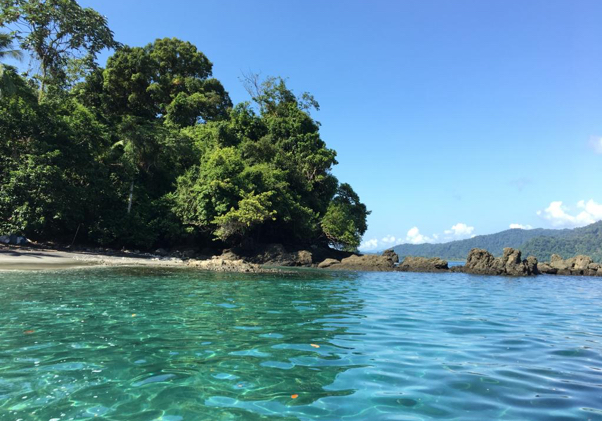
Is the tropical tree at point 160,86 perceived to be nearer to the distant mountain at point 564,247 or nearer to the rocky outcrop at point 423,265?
the rocky outcrop at point 423,265

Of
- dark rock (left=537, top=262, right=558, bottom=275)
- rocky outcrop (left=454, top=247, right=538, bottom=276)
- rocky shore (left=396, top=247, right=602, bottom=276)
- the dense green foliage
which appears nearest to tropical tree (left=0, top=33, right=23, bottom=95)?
the dense green foliage

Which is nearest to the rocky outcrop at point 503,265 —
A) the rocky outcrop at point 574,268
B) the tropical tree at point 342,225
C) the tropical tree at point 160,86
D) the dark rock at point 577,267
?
the rocky outcrop at point 574,268

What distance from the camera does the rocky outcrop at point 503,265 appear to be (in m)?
33.0

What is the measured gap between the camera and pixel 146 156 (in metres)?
32.6

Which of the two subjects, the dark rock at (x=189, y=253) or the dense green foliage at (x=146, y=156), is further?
the dark rock at (x=189, y=253)

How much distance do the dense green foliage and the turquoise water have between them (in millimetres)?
18087

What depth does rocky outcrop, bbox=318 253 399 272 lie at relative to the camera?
3214 cm

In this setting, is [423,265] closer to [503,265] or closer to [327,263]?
[503,265]

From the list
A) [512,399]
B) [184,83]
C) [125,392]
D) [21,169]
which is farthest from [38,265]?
[184,83]

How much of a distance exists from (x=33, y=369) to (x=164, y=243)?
100 ft

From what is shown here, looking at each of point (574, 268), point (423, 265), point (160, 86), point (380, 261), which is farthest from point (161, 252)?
point (574, 268)

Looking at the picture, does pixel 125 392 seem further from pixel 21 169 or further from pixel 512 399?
pixel 21 169

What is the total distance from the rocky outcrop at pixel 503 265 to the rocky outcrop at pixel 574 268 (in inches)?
201

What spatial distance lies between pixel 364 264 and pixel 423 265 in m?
6.29
